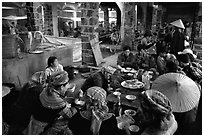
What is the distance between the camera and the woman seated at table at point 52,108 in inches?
80.1

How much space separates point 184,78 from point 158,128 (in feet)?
3.00

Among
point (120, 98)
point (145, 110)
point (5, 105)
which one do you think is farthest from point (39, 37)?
point (145, 110)

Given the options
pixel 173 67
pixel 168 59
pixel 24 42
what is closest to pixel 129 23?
pixel 24 42

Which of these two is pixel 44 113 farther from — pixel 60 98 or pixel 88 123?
pixel 88 123

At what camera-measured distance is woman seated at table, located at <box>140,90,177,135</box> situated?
1.42 metres

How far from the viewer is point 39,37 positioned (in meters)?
A: 5.38

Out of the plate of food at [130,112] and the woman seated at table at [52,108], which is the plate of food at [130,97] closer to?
the plate of food at [130,112]

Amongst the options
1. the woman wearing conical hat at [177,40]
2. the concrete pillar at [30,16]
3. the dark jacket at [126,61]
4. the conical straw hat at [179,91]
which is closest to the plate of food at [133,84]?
the conical straw hat at [179,91]

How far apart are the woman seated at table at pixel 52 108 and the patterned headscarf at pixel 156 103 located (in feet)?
2.81

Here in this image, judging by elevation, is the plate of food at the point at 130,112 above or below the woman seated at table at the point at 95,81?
below

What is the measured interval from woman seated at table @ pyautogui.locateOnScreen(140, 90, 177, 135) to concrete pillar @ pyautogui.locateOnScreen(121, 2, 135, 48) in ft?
23.1

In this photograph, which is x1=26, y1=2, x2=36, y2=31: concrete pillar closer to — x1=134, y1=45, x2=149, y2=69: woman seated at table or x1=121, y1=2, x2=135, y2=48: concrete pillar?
x1=121, y1=2, x2=135, y2=48: concrete pillar

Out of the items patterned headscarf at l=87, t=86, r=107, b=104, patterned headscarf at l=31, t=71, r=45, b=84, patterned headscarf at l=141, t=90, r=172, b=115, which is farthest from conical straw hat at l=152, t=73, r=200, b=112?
patterned headscarf at l=31, t=71, r=45, b=84

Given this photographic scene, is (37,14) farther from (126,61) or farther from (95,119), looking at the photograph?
(95,119)
